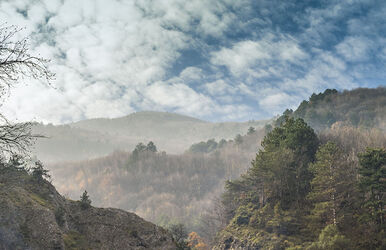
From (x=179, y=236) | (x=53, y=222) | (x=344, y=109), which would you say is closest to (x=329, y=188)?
(x=179, y=236)

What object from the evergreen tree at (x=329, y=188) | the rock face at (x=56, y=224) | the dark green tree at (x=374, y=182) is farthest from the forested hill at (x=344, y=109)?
the rock face at (x=56, y=224)

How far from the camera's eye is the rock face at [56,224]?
13.5 m

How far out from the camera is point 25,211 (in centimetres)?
1452

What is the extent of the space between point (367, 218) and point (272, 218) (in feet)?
48.3

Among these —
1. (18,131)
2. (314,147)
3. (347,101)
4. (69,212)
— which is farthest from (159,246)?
(347,101)

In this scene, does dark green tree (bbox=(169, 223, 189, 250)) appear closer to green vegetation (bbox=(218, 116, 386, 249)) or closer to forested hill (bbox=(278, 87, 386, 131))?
green vegetation (bbox=(218, 116, 386, 249))

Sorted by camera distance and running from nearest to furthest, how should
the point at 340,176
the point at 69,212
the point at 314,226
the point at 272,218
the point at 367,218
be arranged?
the point at 69,212
the point at 367,218
the point at 314,226
the point at 340,176
the point at 272,218

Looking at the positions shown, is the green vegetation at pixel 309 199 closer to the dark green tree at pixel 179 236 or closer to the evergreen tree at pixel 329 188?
the evergreen tree at pixel 329 188

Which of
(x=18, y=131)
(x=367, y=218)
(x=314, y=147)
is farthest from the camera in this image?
(x=314, y=147)

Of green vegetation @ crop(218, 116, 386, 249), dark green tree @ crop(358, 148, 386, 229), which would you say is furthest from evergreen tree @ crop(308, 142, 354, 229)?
dark green tree @ crop(358, 148, 386, 229)

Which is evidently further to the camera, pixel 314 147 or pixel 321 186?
pixel 314 147

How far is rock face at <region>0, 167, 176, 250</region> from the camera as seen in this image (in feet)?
44.1

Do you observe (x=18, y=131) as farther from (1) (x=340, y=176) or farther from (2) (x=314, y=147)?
(2) (x=314, y=147)

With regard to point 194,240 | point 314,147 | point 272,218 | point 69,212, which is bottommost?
point 194,240
